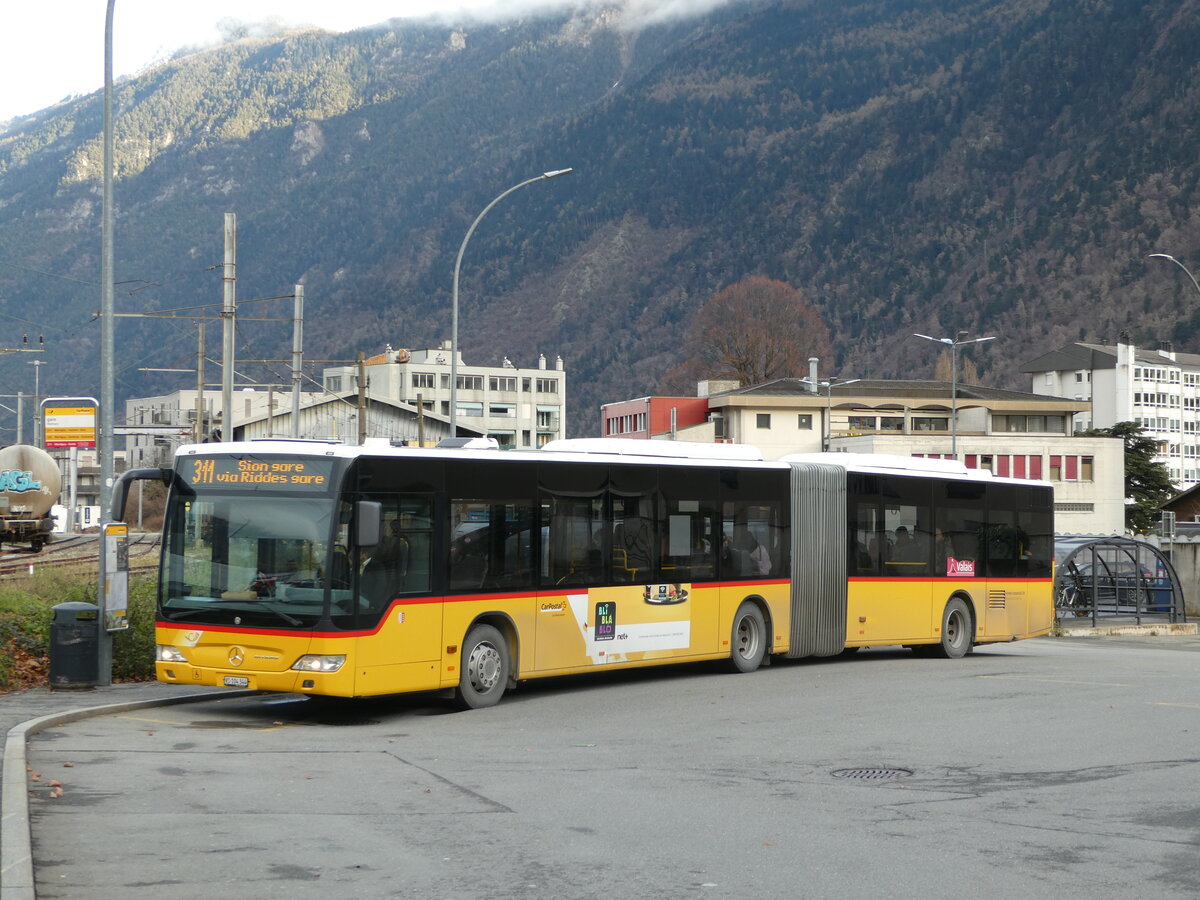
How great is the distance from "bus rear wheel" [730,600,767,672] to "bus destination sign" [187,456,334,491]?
7.18 m

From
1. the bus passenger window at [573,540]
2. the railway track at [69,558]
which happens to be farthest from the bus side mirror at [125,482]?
the railway track at [69,558]

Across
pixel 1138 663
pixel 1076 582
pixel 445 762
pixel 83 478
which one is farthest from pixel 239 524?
pixel 83 478

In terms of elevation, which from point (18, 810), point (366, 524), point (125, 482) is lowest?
point (18, 810)

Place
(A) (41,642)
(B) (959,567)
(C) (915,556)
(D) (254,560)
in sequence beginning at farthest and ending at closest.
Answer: (B) (959,567) < (C) (915,556) < (A) (41,642) < (D) (254,560)

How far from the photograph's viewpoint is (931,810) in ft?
35.2

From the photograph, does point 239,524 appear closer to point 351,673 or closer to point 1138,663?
point 351,673

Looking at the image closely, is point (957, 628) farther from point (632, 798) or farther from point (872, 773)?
point (632, 798)

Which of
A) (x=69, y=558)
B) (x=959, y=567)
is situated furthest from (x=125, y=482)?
(x=69, y=558)

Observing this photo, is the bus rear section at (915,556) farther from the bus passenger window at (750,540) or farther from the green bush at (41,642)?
the green bush at (41,642)

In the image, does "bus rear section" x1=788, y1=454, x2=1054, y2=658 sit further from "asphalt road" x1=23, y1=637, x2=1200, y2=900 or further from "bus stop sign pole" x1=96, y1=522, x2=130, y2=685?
"bus stop sign pole" x1=96, y1=522, x2=130, y2=685

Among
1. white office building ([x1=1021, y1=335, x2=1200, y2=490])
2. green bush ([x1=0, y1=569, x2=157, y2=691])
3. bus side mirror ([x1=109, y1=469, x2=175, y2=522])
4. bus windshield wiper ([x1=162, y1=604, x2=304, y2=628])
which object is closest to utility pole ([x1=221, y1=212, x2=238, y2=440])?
green bush ([x1=0, y1=569, x2=157, y2=691])

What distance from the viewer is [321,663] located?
15016 mm

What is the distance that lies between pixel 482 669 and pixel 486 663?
0.08 metres

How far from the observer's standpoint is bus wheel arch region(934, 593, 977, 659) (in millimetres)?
24875
